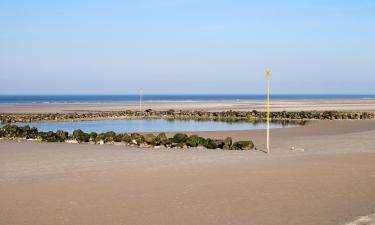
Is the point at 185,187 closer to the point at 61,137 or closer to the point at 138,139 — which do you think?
the point at 138,139

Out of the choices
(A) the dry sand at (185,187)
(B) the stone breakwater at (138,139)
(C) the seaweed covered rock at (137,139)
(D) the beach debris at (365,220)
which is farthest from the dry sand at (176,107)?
(D) the beach debris at (365,220)

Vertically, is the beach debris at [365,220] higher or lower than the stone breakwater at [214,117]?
higher

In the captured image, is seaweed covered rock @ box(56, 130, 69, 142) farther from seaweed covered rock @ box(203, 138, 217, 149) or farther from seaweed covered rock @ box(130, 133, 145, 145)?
seaweed covered rock @ box(203, 138, 217, 149)

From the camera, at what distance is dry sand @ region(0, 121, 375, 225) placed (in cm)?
927

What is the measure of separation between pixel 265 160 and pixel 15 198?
900 centimetres

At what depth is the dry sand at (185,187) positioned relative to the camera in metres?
9.27

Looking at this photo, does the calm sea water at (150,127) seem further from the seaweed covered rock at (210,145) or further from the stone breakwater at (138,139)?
the seaweed covered rock at (210,145)

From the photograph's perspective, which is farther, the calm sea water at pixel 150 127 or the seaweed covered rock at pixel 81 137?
the calm sea water at pixel 150 127

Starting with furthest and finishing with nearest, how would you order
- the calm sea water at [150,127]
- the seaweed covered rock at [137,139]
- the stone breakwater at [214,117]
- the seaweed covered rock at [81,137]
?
the stone breakwater at [214,117]
the calm sea water at [150,127]
the seaweed covered rock at [81,137]
the seaweed covered rock at [137,139]

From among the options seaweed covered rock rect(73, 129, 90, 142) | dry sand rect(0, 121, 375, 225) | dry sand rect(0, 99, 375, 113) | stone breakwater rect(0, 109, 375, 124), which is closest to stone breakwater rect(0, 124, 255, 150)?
seaweed covered rock rect(73, 129, 90, 142)

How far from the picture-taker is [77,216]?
30.3 ft

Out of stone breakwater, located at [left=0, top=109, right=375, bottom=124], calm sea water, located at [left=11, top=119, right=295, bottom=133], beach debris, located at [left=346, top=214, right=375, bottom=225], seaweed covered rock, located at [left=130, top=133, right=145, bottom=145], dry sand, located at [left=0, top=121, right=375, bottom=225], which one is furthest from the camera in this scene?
stone breakwater, located at [left=0, top=109, right=375, bottom=124]

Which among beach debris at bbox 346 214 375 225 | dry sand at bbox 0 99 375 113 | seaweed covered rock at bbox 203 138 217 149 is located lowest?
dry sand at bbox 0 99 375 113

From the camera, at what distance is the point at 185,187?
39.5 ft
